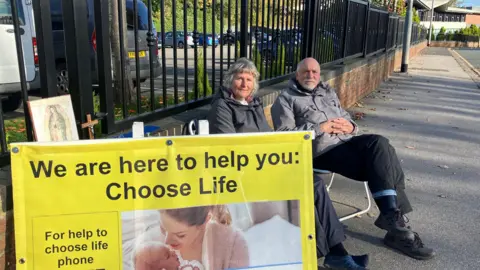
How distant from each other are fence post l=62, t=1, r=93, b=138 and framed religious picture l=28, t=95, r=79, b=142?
0.68 ft

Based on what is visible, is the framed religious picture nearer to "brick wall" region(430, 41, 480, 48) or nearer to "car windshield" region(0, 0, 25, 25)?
"car windshield" region(0, 0, 25, 25)

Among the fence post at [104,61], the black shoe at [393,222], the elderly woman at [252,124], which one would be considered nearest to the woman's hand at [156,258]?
the elderly woman at [252,124]

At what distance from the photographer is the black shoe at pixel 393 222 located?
10.4 ft

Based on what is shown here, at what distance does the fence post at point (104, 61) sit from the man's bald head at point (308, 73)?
152 cm

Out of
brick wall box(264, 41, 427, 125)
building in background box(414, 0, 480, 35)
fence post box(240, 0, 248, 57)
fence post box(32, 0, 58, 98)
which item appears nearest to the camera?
fence post box(32, 0, 58, 98)

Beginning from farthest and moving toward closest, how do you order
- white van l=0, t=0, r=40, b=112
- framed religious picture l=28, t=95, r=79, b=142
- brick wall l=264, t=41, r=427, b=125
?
brick wall l=264, t=41, r=427, b=125
white van l=0, t=0, r=40, b=112
framed religious picture l=28, t=95, r=79, b=142

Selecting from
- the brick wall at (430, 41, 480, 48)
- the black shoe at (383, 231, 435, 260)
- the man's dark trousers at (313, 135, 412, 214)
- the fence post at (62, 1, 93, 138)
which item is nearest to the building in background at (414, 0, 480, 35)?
the brick wall at (430, 41, 480, 48)

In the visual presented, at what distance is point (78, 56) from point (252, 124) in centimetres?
123

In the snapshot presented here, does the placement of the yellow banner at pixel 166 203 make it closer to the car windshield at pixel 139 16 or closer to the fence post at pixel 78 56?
the fence post at pixel 78 56

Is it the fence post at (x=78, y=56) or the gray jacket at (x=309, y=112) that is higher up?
the fence post at (x=78, y=56)

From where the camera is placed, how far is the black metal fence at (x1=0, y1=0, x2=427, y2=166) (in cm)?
256

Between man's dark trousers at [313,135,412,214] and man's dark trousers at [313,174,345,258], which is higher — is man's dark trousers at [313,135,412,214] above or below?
above

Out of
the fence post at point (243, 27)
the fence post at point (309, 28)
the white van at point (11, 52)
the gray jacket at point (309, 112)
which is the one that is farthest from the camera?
the fence post at point (309, 28)

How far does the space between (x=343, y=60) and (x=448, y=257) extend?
5642 mm
